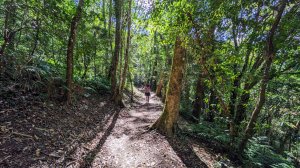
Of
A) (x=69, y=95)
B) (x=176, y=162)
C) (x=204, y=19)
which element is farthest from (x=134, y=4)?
(x=176, y=162)

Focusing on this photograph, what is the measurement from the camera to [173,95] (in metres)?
6.52

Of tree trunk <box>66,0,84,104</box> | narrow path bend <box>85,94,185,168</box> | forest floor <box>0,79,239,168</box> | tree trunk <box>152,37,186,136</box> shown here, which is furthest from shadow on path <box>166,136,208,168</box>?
tree trunk <box>66,0,84,104</box>

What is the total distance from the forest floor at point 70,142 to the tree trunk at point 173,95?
14.6 inches

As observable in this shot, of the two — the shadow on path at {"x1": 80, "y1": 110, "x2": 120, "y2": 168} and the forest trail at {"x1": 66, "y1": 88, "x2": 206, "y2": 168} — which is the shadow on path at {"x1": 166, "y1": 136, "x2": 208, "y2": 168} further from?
the shadow on path at {"x1": 80, "y1": 110, "x2": 120, "y2": 168}

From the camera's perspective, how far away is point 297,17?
5.33 metres

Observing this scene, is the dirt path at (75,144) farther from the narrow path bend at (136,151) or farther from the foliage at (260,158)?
the foliage at (260,158)

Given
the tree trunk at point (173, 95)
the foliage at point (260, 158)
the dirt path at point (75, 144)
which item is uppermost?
the tree trunk at point (173, 95)

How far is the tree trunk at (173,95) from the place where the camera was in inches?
251

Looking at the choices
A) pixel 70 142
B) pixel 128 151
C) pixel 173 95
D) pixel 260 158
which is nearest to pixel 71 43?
pixel 70 142

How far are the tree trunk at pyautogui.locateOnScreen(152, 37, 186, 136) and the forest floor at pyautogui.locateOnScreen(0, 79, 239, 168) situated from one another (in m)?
0.37

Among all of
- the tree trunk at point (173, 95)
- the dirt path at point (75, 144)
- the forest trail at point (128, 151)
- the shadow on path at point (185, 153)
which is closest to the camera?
the dirt path at point (75, 144)

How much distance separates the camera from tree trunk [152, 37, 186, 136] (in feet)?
20.9

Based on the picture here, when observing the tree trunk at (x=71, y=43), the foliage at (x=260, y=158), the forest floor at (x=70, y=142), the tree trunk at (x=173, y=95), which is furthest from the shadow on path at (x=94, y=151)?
the foliage at (x=260, y=158)

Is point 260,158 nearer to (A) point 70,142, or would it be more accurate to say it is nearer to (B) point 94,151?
(B) point 94,151
